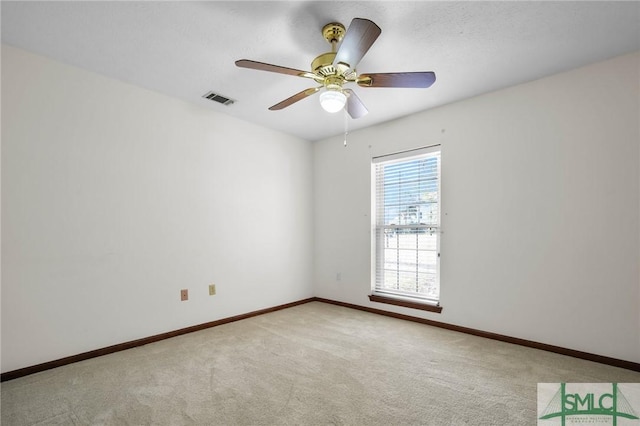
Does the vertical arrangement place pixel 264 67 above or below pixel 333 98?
above

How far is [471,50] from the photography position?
2.28 meters

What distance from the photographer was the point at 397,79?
6.45 ft

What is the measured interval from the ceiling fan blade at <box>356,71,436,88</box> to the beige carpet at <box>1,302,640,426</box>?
203 centimetres

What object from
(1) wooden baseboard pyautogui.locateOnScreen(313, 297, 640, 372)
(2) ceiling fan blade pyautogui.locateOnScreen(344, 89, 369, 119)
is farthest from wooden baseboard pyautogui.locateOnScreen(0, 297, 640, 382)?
(2) ceiling fan blade pyautogui.locateOnScreen(344, 89, 369, 119)

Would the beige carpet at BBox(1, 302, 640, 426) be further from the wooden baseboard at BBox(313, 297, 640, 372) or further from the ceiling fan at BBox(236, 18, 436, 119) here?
the ceiling fan at BBox(236, 18, 436, 119)

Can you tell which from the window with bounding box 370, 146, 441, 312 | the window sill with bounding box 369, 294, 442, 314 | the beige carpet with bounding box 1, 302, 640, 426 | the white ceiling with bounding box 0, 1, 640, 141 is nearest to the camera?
the beige carpet with bounding box 1, 302, 640, 426

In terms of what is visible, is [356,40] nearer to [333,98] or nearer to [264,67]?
[333,98]

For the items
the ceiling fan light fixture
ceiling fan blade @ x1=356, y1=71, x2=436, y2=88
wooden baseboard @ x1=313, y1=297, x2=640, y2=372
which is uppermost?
ceiling fan blade @ x1=356, y1=71, x2=436, y2=88

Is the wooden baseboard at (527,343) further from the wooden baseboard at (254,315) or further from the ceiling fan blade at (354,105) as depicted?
the ceiling fan blade at (354,105)

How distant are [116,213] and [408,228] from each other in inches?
121

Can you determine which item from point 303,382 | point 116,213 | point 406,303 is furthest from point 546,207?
point 116,213

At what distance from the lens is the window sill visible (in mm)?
3322

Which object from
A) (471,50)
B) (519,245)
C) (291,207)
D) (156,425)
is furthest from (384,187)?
(156,425)

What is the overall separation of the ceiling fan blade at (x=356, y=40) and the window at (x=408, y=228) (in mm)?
1988
